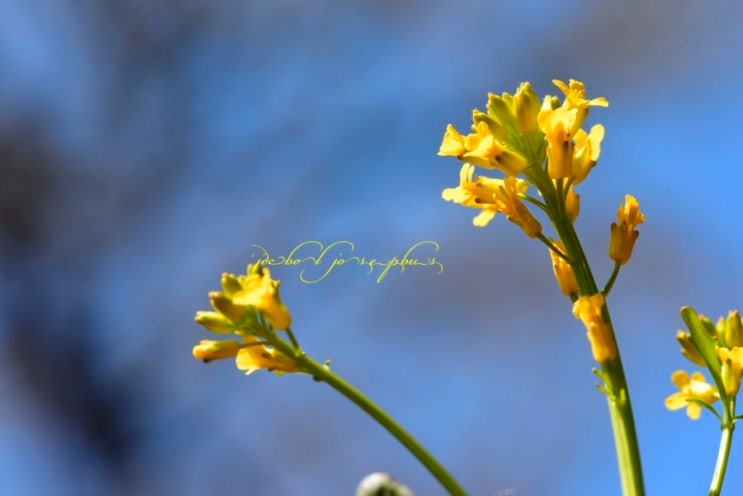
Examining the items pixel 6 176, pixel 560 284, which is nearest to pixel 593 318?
pixel 560 284

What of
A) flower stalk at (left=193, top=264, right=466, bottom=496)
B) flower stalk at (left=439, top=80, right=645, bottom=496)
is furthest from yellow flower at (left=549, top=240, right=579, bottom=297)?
flower stalk at (left=193, top=264, right=466, bottom=496)

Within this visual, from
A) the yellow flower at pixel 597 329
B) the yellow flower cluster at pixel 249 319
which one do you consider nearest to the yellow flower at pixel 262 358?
the yellow flower cluster at pixel 249 319

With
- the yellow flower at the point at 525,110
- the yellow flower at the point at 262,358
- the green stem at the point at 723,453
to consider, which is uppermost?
the yellow flower at the point at 525,110

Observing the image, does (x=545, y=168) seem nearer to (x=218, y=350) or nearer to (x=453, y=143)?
(x=453, y=143)

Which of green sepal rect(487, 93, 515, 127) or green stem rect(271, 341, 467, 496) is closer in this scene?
green stem rect(271, 341, 467, 496)

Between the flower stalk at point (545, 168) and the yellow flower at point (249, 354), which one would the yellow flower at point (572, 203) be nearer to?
the flower stalk at point (545, 168)

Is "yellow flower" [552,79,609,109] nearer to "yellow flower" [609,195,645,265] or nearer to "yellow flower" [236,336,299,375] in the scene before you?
"yellow flower" [609,195,645,265]
